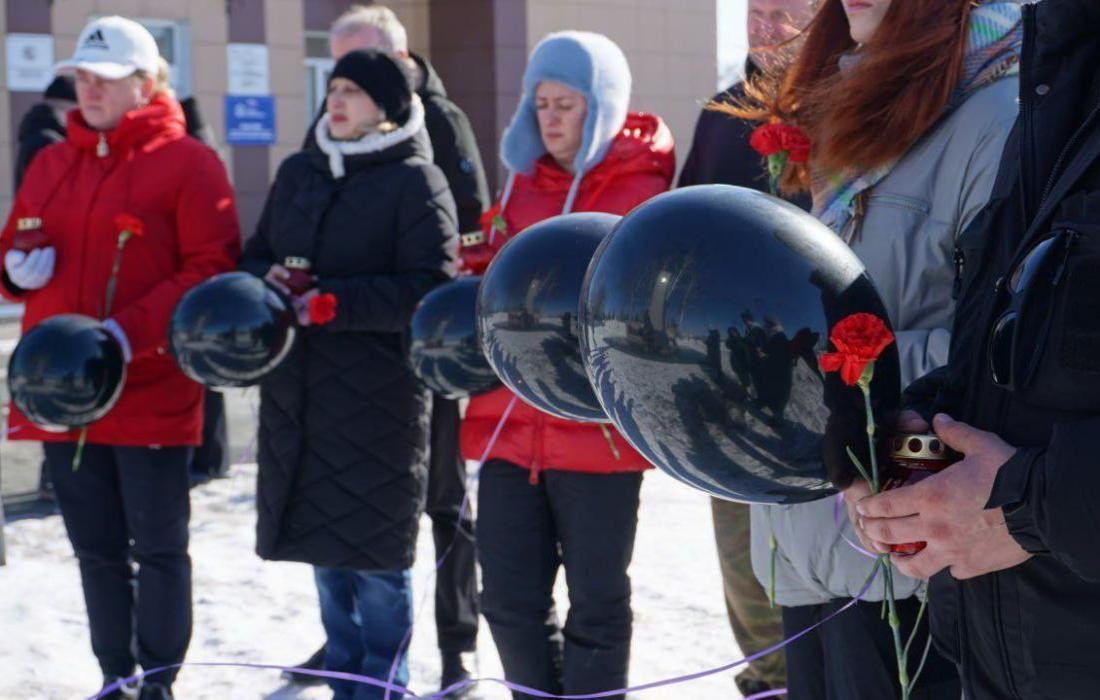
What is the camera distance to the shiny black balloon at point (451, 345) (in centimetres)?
305

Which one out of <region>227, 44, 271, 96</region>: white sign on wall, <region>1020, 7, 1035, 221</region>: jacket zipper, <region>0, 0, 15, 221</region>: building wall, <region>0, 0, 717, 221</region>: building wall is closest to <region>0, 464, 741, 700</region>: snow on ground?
<region>1020, 7, 1035, 221</region>: jacket zipper

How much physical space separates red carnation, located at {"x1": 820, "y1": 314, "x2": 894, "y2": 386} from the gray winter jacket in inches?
18.5

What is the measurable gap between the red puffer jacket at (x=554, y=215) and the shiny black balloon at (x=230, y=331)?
19.5 inches

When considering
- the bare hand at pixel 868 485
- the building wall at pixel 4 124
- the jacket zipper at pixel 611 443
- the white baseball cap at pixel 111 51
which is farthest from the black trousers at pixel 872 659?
the building wall at pixel 4 124

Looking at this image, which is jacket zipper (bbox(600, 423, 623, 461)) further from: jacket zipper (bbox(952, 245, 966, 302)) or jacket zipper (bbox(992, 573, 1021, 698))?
jacket zipper (bbox(992, 573, 1021, 698))

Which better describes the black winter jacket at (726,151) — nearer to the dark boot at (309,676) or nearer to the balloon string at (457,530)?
the balloon string at (457,530)

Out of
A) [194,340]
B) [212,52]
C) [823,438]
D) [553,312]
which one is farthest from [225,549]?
[212,52]

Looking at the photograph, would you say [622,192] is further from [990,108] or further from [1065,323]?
[1065,323]

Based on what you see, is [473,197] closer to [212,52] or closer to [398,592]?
[398,592]

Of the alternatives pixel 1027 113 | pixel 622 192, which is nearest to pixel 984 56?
pixel 1027 113

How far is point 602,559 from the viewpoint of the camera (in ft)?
10.8

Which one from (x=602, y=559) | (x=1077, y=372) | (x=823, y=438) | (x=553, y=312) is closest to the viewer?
(x=1077, y=372)

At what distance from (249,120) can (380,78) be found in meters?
12.1

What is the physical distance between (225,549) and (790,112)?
3612 millimetres
